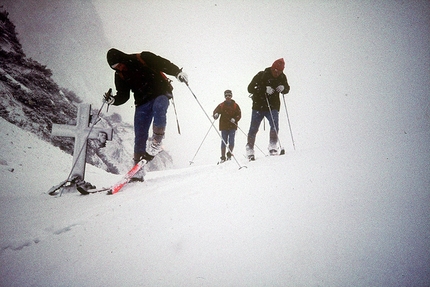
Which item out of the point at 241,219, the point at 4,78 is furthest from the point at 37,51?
the point at 241,219

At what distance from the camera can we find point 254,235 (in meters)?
0.81

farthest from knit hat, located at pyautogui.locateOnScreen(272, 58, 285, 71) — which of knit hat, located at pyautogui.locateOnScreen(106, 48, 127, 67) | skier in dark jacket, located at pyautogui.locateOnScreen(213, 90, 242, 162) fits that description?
knit hat, located at pyautogui.locateOnScreen(106, 48, 127, 67)

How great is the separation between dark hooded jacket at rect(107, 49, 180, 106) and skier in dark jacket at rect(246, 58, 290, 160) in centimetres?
214

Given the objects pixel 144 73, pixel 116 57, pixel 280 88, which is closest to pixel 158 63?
pixel 144 73

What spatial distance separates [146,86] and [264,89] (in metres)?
2.78

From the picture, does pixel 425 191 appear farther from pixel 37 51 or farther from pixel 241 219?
pixel 37 51

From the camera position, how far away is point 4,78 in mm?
5621

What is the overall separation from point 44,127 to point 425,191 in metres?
8.90

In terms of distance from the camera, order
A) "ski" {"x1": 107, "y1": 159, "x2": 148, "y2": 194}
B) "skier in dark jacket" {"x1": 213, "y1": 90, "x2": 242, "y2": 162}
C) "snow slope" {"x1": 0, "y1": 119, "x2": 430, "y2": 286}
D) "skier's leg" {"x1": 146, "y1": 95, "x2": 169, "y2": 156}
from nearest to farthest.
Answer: "snow slope" {"x1": 0, "y1": 119, "x2": 430, "y2": 286}
"ski" {"x1": 107, "y1": 159, "x2": 148, "y2": 194}
"skier's leg" {"x1": 146, "y1": 95, "x2": 169, "y2": 156}
"skier in dark jacket" {"x1": 213, "y1": 90, "x2": 242, "y2": 162}

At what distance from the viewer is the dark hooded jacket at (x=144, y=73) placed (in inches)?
99.3

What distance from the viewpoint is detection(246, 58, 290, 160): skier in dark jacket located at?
3.78 m

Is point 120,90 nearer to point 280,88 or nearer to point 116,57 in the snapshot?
point 116,57

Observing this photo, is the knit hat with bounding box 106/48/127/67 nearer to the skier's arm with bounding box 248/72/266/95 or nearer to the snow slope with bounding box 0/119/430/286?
the snow slope with bounding box 0/119/430/286

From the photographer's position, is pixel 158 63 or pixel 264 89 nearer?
pixel 158 63
